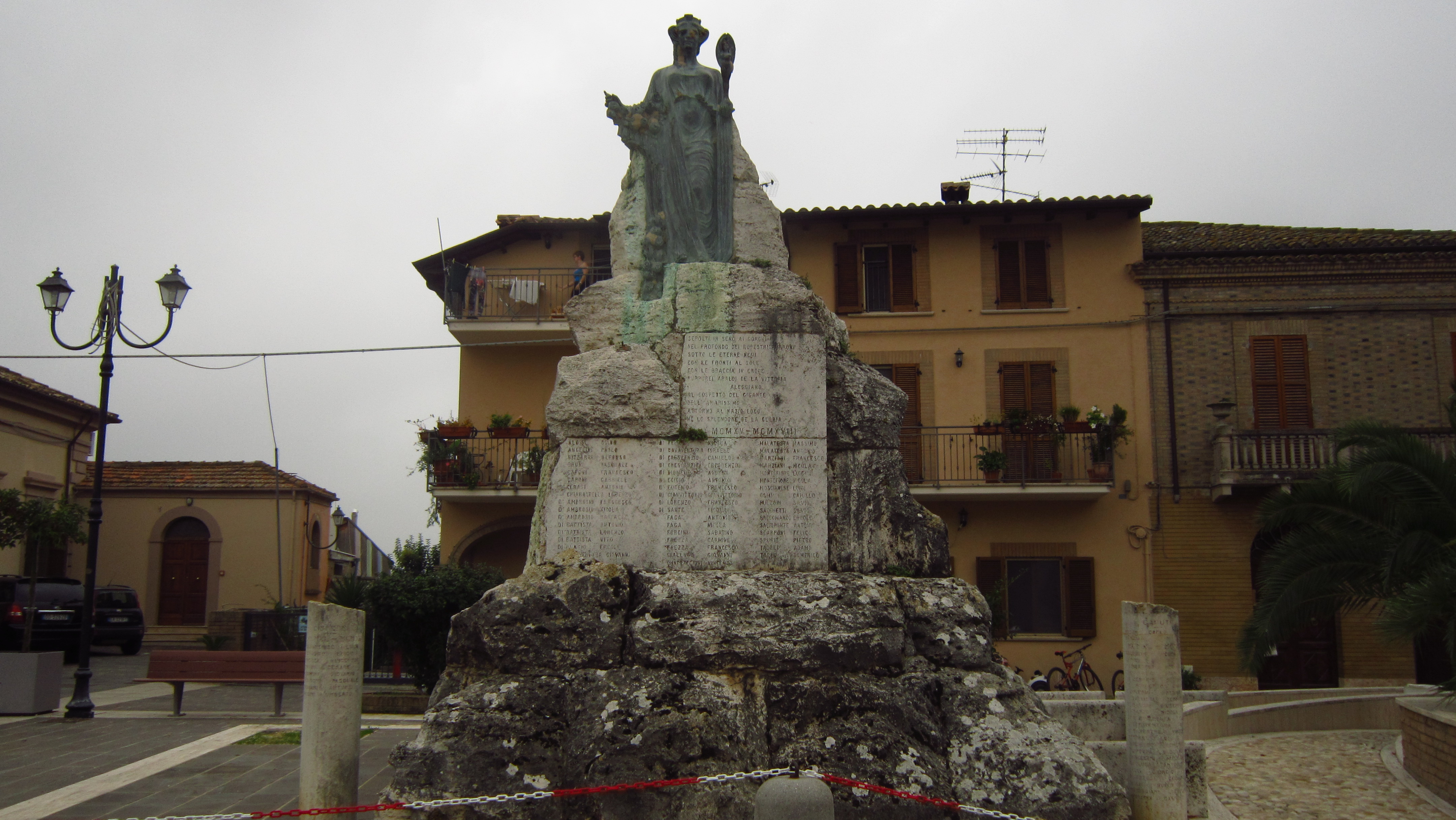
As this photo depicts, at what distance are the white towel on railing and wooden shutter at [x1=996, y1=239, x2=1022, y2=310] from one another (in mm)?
9021

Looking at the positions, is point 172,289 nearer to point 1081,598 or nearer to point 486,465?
point 486,465

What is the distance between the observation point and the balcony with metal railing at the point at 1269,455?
18.4m

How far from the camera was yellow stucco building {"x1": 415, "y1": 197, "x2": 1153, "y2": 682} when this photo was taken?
760 inches

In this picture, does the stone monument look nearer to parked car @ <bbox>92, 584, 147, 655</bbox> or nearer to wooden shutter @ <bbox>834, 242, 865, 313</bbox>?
wooden shutter @ <bbox>834, 242, 865, 313</bbox>

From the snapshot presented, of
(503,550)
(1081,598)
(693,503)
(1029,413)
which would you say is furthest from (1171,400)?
(693,503)

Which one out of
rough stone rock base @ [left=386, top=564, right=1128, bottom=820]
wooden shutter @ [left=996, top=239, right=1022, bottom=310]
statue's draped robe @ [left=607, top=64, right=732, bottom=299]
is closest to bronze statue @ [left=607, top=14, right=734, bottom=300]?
statue's draped robe @ [left=607, top=64, right=732, bottom=299]

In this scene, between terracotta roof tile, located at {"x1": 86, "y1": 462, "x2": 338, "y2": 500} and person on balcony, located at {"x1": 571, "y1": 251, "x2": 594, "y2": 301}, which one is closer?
person on balcony, located at {"x1": 571, "y1": 251, "x2": 594, "y2": 301}

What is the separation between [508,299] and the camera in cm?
2070

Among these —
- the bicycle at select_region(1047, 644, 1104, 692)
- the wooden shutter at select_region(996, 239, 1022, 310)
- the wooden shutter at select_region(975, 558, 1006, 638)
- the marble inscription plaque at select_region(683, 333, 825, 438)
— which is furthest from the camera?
the wooden shutter at select_region(996, 239, 1022, 310)

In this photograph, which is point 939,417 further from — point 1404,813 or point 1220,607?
point 1404,813

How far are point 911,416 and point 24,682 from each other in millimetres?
14563

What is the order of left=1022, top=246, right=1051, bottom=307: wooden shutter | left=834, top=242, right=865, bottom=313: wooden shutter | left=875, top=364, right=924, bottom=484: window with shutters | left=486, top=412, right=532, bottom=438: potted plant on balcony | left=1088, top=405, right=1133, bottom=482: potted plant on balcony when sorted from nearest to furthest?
left=486, top=412, right=532, bottom=438: potted plant on balcony
left=1088, top=405, right=1133, bottom=482: potted plant on balcony
left=875, top=364, right=924, bottom=484: window with shutters
left=1022, top=246, right=1051, bottom=307: wooden shutter
left=834, top=242, right=865, bottom=313: wooden shutter

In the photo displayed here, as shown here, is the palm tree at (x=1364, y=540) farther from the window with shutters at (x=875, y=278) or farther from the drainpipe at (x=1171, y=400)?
the window with shutters at (x=875, y=278)

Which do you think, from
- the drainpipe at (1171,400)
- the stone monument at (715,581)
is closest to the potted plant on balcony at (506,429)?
the stone monument at (715,581)
